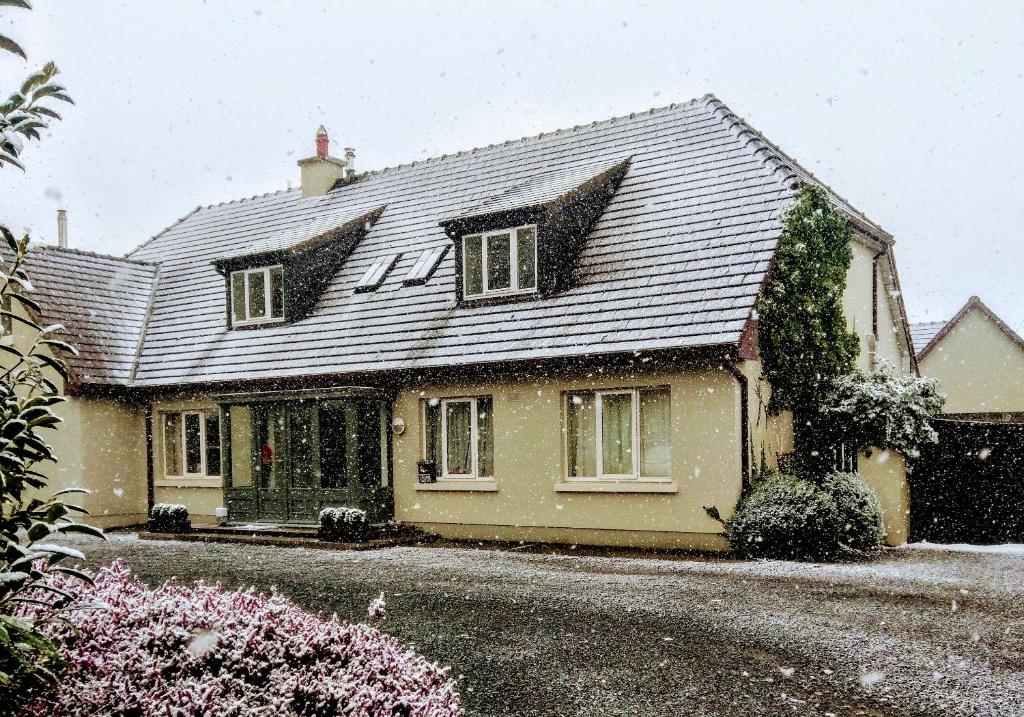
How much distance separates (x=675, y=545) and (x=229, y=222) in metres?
16.6

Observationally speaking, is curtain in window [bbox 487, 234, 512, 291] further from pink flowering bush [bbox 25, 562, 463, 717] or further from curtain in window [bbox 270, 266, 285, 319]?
pink flowering bush [bbox 25, 562, 463, 717]

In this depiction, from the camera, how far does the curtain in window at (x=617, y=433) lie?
15.6 m

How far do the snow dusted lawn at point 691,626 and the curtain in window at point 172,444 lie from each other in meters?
7.54

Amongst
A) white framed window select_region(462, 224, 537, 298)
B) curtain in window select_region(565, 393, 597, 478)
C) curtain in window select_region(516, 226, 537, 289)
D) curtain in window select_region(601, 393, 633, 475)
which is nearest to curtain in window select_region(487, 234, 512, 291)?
white framed window select_region(462, 224, 537, 298)

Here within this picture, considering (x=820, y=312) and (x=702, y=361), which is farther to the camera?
(x=820, y=312)

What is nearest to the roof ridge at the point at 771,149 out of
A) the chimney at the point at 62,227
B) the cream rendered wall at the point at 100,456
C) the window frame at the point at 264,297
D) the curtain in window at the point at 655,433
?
the curtain in window at the point at 655,433

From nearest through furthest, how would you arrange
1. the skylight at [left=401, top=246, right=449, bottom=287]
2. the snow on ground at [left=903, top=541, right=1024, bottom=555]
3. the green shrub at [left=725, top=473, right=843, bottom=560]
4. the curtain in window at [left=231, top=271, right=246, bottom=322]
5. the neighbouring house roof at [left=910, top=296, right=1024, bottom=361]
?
the green shrub at [left=725, top=473, right=843, bottom=560] < the snow on ground at [left=903, top=541, right=1024, bottom=555] < the skylight at [left=401, top=246, right=449, bottom=287] < the curtain in window at [left=231, top=271, right=246, bottom=322] < the neighbouring house roof at [left=910, top=296, right=1024, bottom=361]

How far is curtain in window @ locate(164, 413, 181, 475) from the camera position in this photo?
21.7m

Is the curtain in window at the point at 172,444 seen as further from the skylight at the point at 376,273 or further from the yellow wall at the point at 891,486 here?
the yellow wall at the point at 891,486

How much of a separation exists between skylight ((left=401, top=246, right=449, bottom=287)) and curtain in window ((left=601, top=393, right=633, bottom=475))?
5.19 metres

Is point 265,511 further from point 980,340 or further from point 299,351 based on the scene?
point 980,340

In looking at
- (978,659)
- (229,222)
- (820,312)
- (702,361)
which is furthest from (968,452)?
(229,222)

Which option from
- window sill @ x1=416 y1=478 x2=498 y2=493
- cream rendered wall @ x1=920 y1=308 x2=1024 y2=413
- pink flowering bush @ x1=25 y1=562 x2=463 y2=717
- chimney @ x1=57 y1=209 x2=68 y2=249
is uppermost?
chimney @ x1=57 y1=209 x2=68 y2=249

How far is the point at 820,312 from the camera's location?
16047mm
